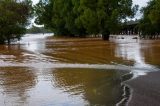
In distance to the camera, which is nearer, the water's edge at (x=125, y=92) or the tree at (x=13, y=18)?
the water's edge at (x=125, y=92)

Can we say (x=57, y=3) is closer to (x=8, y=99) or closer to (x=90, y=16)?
(x=90, y=16)

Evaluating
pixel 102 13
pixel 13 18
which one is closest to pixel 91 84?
pixel 13 18

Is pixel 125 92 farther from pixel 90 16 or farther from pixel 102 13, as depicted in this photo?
pixel 90 16

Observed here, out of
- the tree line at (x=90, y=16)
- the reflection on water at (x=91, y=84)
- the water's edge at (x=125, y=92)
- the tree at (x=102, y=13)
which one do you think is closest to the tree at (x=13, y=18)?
the tree line at (x=90, y=16)

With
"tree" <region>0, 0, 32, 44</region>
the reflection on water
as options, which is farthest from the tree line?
the reflection on water

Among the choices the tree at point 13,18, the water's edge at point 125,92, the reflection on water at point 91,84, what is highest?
the tree at point 13,18

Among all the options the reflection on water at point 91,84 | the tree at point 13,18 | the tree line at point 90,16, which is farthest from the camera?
the tree line at point 90,16

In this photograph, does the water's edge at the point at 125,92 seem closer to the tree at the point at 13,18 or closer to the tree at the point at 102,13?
the tree at the point at 13,18

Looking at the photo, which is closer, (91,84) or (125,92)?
(125,92)

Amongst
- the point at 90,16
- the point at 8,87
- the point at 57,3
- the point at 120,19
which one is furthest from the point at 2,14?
the point at 8,87

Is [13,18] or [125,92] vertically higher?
[13,18]

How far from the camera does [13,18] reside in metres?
55.1

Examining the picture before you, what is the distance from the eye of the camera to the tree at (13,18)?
53.8 m

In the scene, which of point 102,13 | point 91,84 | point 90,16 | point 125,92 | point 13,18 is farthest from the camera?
point 90,16
